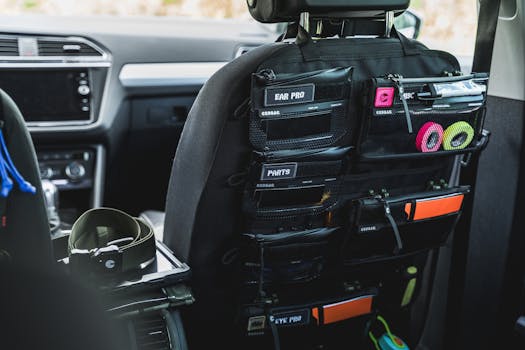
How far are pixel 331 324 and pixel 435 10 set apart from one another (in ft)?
9.28

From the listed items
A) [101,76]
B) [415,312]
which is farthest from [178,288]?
[101,76]

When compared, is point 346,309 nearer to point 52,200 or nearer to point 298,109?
point 298,109

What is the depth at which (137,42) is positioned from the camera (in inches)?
122

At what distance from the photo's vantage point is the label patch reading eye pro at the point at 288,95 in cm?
160

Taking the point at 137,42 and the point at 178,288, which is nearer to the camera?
the point at 178,288

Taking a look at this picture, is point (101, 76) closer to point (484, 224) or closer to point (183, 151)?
point (183, 151)

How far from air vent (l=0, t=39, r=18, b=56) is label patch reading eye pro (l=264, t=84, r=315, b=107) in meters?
1.61

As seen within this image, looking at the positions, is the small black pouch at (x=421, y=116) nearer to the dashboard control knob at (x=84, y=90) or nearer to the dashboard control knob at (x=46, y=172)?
the dashboard control knob at (x=84, y=90)

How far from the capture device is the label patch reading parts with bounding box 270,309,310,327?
192 centimetres

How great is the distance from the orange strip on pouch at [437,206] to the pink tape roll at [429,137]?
149 millimetres

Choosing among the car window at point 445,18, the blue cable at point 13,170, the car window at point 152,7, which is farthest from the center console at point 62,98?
the car window at point 445,18

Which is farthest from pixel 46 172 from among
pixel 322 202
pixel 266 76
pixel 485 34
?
pixel 485 34

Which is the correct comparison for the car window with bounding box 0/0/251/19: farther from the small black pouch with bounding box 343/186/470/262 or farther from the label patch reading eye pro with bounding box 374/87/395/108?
the label patch reading eye pro with bounding box 374/87/395/108

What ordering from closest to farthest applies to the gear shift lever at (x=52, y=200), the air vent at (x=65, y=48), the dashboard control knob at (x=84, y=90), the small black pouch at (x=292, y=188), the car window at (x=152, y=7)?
1. the small black pouch at (x=292, y=188)
2. the gear shift lever at (x=52, y=200)
3. the air vent at (x=65, y=48)
4. the dashboard control knob at (x=84, y=90)
5. the car window at (x=152, y=7)
